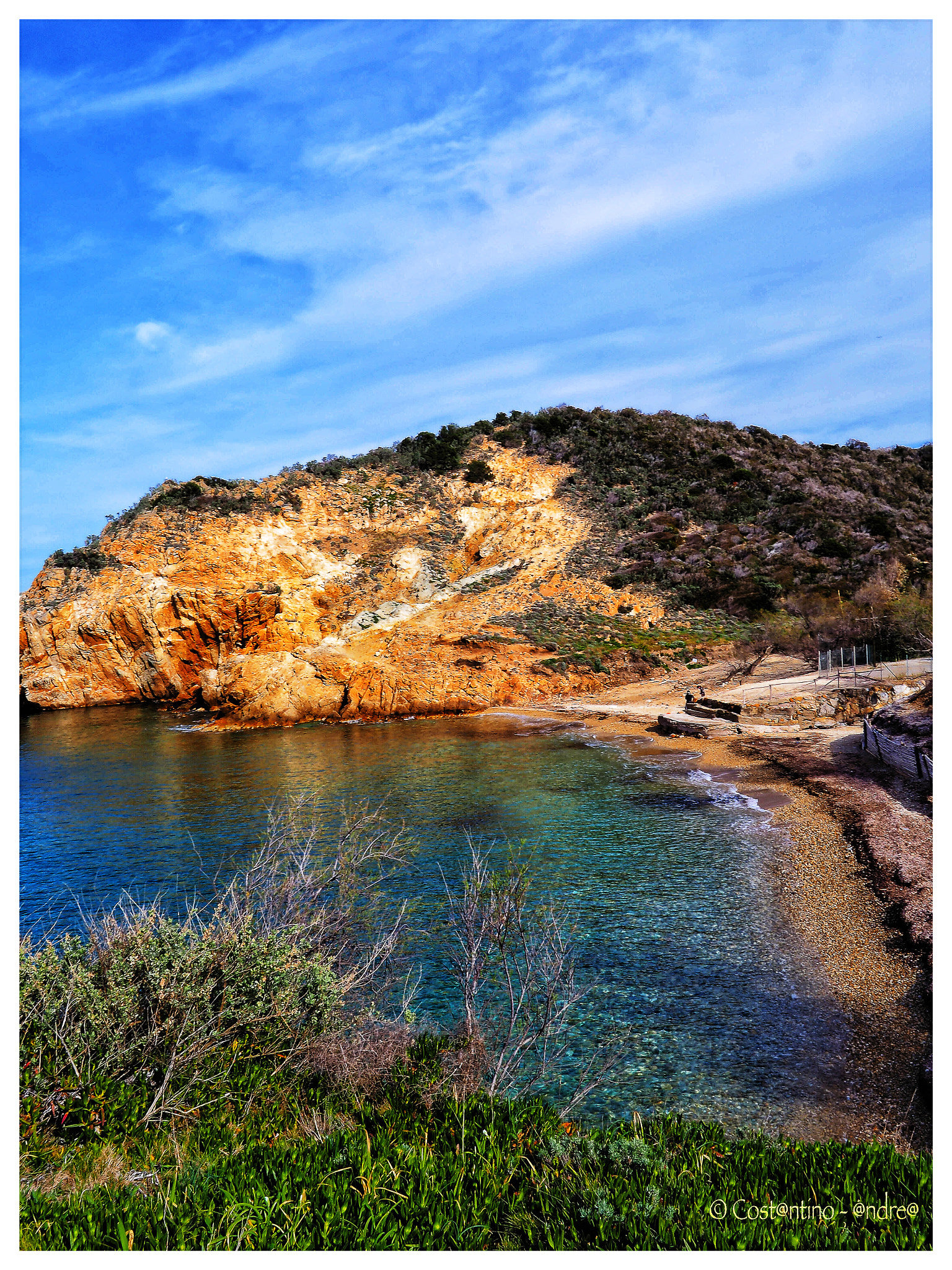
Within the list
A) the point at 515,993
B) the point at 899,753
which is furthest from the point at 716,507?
the point at 515,993

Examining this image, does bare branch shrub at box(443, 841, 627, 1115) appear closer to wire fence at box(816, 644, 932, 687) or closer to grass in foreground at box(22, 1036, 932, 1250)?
grass in foreground at box(22, 1036, 932, 1250)

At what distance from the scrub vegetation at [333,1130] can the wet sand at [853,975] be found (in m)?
1.86

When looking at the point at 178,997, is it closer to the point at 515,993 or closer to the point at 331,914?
the point at 331,914

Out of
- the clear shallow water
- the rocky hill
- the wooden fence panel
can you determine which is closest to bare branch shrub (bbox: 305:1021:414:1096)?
the clear shallow water

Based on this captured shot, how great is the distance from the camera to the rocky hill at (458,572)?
1417 inches

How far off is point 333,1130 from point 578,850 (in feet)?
33.2

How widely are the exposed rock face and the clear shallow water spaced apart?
4270 millimetres

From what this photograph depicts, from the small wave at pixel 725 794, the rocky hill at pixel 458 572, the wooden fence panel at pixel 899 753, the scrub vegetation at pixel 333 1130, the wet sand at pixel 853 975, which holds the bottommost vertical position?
the wet sand at pixel 853 975

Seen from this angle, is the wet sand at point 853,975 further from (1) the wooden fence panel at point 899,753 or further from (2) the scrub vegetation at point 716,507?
(2) the scrub vegetation at point 716,507

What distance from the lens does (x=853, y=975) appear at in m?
9.45

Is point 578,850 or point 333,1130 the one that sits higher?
point 333,1130

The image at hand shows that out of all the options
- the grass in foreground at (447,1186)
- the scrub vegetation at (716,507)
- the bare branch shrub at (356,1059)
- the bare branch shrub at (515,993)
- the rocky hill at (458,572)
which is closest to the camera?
the grass in foreground at (447,1186)

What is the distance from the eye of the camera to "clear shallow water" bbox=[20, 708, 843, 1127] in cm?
802

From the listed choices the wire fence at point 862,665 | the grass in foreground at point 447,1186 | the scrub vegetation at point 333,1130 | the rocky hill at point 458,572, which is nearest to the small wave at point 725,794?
the scrub vegetation at point 333,1130
